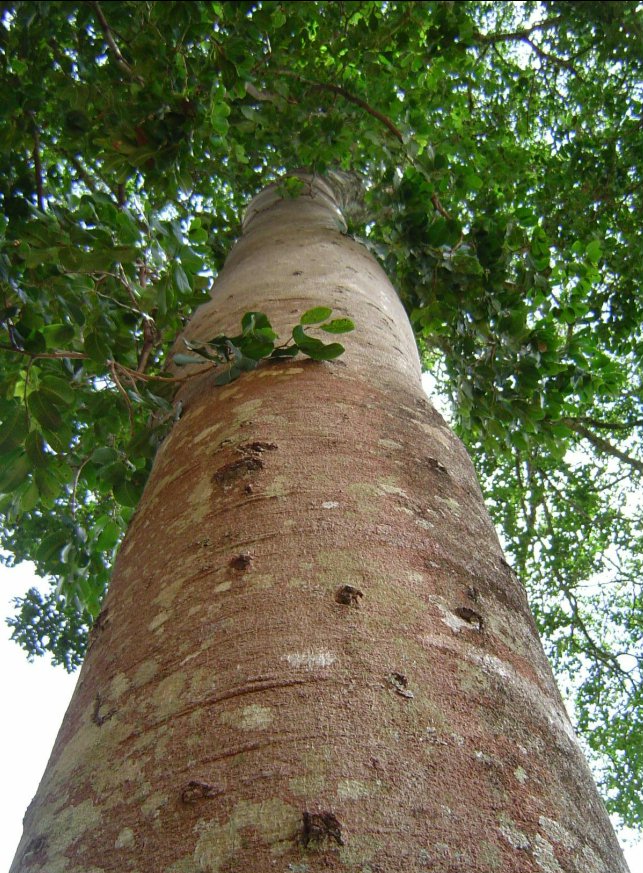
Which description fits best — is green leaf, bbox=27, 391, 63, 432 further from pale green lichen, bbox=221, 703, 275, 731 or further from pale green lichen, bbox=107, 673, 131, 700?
pale green lichen, bbox=221, 703, 275, 731

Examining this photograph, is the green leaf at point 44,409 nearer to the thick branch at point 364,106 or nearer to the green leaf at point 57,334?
the green leaf at point 57,334

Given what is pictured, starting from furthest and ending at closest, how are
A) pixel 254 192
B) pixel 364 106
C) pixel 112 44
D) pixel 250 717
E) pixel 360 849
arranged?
1. pixel 254 192
2. pixel 364 106
3. pixel 112 44
4. pixel 250 717
5. pixel 360 849

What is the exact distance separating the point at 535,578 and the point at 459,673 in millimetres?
5439

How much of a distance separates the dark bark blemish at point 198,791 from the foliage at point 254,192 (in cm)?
98

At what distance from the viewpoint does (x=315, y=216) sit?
276 cm

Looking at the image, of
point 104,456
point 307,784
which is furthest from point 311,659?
point 104,456

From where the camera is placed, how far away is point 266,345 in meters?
1.40

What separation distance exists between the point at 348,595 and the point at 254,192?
4.22 m

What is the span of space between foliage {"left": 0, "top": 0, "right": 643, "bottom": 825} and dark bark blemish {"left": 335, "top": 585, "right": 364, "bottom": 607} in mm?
793

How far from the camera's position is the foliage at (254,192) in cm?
166

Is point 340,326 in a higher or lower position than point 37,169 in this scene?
lower

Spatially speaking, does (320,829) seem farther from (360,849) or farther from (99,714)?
(99,714)

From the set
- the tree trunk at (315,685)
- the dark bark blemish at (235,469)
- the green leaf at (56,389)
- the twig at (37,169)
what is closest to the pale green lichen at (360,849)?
the tree trunk at (315,685)

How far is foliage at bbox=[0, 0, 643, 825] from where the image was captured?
5.45 ft
